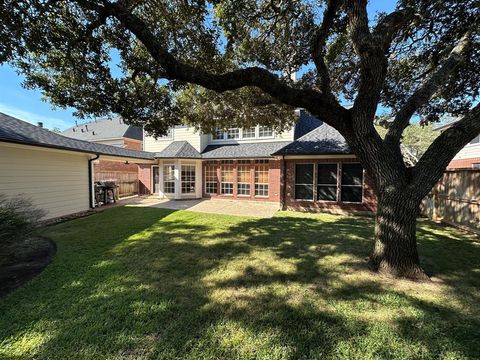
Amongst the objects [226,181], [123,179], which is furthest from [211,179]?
[123,179]

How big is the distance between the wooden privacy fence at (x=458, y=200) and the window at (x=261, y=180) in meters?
7.91

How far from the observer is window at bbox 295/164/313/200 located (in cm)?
1152

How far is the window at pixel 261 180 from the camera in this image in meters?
13.8

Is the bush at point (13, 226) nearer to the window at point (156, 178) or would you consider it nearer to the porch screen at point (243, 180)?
the porch screen at point (243, 180)

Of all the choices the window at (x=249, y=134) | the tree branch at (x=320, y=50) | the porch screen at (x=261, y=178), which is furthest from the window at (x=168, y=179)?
the tree branch at (x=320, y=50)

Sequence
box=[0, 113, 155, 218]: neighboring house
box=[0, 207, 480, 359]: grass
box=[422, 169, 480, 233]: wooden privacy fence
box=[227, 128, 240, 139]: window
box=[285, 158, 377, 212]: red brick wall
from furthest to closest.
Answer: box=[227, 128, 240, 139]: window < box=[285, 158, 377, 212]: red brick wall < box=[0, 113, 155, 218]: neighboring house < box=[422, 169, 480, 233]: wooden privacy fence < box=[0, 207, 480, 359]: grass

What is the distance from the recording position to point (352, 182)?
10.8 metres

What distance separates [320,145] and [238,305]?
981 centimetres

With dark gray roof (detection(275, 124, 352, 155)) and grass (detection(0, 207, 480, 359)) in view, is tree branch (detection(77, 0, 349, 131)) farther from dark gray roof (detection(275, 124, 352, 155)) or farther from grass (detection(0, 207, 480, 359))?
dark gray roof (detection(275, 124, 352, 155))

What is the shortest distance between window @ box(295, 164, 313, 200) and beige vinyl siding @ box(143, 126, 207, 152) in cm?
736

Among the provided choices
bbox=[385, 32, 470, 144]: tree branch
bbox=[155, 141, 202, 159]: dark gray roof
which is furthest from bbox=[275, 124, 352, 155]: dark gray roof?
bbox=[385, 32, 470, 144]: tree branch

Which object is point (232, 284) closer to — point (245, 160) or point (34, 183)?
point (34, 183)

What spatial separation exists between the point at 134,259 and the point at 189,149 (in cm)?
1141

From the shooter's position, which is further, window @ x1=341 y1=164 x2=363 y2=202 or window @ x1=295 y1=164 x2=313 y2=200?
window @ x1=295 y1=164 x2=313 y2=200
